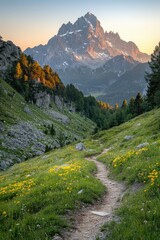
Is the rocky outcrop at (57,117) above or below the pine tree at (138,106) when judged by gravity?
above

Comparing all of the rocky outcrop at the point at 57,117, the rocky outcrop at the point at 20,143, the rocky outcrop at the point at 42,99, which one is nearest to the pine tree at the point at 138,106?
the rocky outcrop at the point at 20,143

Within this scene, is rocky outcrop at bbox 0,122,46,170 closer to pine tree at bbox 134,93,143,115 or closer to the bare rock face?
pine tree at bbox 134,93,143,115

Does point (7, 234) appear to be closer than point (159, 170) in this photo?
Yes

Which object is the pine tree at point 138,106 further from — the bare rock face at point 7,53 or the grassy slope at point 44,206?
the bare rock face at point 7,53

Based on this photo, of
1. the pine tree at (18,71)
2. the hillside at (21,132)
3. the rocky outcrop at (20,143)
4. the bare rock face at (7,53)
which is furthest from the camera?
the bare rock face at (7,53)

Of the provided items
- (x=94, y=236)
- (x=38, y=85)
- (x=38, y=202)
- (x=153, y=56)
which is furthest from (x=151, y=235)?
(x=38, y=85)

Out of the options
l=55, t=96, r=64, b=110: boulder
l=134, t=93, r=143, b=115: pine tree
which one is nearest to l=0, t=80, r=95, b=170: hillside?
l=55, t=96, r=64, b=110: boulder

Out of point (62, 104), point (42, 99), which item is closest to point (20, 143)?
point (42, 99)

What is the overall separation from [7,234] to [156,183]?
24.1 feet

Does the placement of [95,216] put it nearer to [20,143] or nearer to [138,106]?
[20,143]

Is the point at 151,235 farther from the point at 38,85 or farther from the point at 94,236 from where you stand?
the point at 38,85

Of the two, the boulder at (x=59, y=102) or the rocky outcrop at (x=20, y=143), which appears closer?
the rocky outcrop at (x=20, y=143)

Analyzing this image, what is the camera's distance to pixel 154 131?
38.0 m

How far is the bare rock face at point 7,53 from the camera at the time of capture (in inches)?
6083
